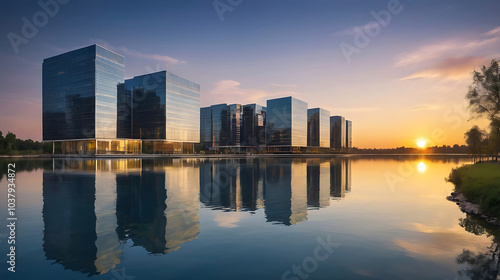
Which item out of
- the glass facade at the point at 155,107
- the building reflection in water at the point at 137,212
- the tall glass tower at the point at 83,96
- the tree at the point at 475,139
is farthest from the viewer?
the glass facade at the point at 155,107

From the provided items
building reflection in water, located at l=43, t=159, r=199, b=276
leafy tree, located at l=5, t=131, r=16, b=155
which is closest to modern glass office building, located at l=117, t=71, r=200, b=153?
leafy tree, located at l=5, t=131, r=16, b=155

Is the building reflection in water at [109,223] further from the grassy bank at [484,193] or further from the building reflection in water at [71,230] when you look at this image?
the grassy bank at [484,193]

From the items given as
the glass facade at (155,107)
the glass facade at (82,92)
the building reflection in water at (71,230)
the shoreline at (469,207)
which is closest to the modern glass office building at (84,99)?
the glass facade at (82,92)

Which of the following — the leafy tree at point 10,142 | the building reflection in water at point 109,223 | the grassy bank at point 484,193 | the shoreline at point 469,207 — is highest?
the leafy tree at point 10,142

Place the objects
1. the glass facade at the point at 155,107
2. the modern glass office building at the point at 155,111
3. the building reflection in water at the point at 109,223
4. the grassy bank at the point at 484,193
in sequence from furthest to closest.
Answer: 1. the glass facade at the point at 155,107
2. the modern glass office building at the point at 155,111
3. the grassy bank at the point at 484,193
4. the building reflection in water at the point at 109,223

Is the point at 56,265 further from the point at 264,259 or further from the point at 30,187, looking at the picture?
the point at 30,187

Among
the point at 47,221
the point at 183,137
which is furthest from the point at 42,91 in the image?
the point at 47,221

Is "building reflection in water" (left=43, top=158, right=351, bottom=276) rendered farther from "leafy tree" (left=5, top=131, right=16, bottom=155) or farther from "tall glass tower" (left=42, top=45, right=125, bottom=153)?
"leafy tree" (left=5, top=131, right=16, bottom=155)

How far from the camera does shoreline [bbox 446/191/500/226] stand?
19433 mm

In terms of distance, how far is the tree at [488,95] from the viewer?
141ft

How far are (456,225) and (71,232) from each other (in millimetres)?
24726

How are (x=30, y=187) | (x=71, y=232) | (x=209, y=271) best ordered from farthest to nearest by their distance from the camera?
(x=30, y=187), (x=71, y=232), (x=209, y=271)

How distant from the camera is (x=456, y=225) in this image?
18.7 metres

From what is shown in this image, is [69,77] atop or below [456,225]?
atop
